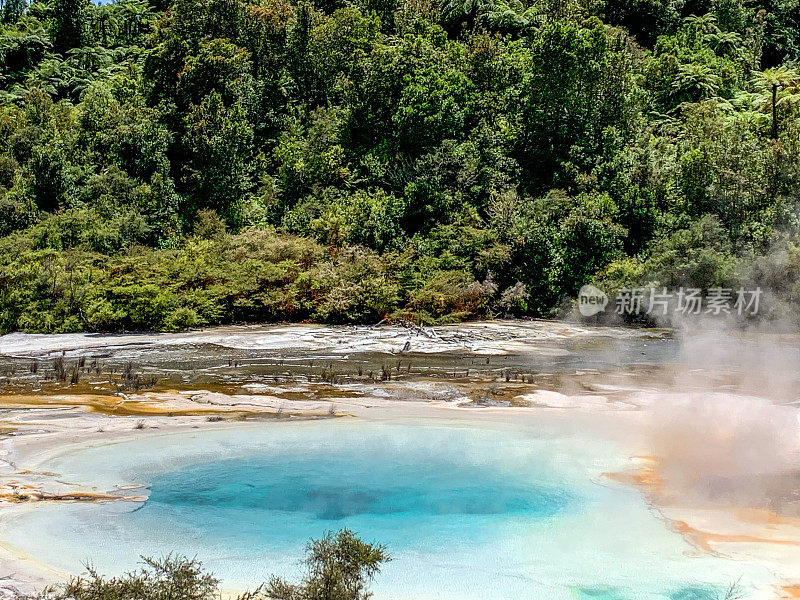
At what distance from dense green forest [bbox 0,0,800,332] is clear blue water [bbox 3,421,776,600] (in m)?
11.1

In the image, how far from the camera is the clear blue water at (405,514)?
5926 millimetres

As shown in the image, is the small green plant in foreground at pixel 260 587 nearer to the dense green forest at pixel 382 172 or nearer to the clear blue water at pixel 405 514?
the clear blue water at pixel 405 514

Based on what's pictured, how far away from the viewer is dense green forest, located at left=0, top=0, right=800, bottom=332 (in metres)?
21.2

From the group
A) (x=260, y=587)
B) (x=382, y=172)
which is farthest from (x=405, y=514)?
(x=382, y=172)

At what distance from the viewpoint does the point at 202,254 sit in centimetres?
2266

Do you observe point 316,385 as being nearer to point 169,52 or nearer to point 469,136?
point 469,136

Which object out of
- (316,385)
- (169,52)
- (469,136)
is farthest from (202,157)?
(316,385)

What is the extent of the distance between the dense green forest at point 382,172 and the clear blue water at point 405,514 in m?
11.1

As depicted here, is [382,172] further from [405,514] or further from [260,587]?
[260,587]

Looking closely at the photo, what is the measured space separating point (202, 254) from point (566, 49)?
41.4 feet

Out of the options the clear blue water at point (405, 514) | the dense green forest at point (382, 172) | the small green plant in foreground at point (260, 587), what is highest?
the dense green forest at point (382, 172)

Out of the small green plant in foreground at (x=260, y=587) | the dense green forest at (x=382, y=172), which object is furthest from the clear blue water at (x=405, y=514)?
the dense green forest at (x=382, y=172)

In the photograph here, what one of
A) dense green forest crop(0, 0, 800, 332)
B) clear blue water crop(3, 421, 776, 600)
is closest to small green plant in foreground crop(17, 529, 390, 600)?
clear blue water crop(3, 421, 776, 600)

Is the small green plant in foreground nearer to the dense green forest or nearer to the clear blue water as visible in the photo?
the clear blue water
